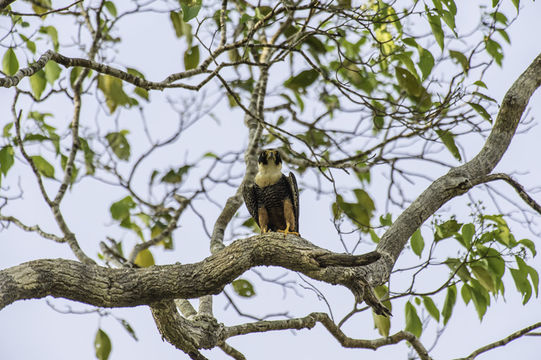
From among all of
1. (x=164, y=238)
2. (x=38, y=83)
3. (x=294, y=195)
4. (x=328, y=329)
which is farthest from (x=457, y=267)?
(x=38, y=83)

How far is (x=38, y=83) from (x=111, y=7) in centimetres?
132

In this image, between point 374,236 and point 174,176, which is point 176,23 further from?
point 374,236

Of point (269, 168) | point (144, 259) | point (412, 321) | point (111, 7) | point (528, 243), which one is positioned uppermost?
point (111, 7)

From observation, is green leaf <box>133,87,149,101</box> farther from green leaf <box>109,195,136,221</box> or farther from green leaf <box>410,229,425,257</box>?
green leaf <box>410,229,425,257</box>

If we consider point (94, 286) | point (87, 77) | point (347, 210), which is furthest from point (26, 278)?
point (87, 77)

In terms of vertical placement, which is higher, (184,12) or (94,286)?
(184,12)

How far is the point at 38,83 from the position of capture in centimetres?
504

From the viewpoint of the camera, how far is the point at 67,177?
5.78 metres

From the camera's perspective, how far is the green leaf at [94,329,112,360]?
5023 mm

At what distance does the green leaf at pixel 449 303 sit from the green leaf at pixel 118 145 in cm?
357

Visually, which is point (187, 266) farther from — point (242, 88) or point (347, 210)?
point (242, 88)

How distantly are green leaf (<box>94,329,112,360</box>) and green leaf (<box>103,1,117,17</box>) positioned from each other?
3.12 metres

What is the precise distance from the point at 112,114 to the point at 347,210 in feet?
9.16

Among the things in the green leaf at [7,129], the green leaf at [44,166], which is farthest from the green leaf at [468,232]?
the green leaf at [7,129]
